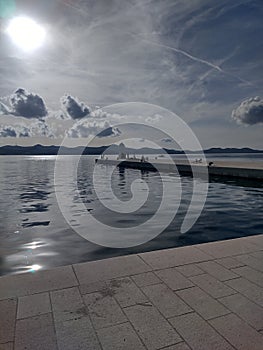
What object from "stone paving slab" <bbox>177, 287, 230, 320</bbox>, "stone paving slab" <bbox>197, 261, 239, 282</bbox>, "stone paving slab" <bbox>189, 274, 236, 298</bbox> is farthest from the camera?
"stone paving slab" <bbox>197, 261, 239, 282</bbox>

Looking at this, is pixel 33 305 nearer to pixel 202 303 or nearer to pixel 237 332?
pixel 202 303

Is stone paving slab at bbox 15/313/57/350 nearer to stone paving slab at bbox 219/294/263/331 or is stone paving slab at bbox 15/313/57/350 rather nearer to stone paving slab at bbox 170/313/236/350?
stone paving slab at bbox 170/313/236/350

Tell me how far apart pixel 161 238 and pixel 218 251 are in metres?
2.06

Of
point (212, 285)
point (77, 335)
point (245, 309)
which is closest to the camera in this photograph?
point (77, 335)

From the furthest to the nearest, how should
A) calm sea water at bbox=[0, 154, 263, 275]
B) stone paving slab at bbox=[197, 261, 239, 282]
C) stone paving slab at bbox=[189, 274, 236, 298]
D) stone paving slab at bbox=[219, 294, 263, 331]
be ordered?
calm sea water at bbox=[0, 154, 263, 275] → stone paving slab at bbox=[197, 261, 239, 282] → stone paving slab at bbox=[189, 274, 236, 298] → stone paving slab at bbox=[219, 294, 263, 331]

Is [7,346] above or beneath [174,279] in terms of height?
beneath

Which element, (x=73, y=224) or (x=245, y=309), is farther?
(x=73, y=224)

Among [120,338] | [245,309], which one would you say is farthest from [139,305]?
[245,309]

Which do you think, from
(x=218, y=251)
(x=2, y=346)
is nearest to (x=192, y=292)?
(x=218, y=251)

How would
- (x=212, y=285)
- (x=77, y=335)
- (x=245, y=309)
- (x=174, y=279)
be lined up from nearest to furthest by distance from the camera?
(x=77, y=335), (x=245, y=309), (x=212, y=285), (x=174, y=279)

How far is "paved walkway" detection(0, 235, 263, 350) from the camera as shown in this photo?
7.51ft

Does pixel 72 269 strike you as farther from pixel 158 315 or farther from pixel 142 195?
pixel 142 195

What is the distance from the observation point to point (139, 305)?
9.14 feet

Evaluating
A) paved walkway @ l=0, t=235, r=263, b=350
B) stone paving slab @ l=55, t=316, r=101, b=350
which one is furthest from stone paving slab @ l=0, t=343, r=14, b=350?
stone paving slab @ l=55, t=316, r=101, b=350
